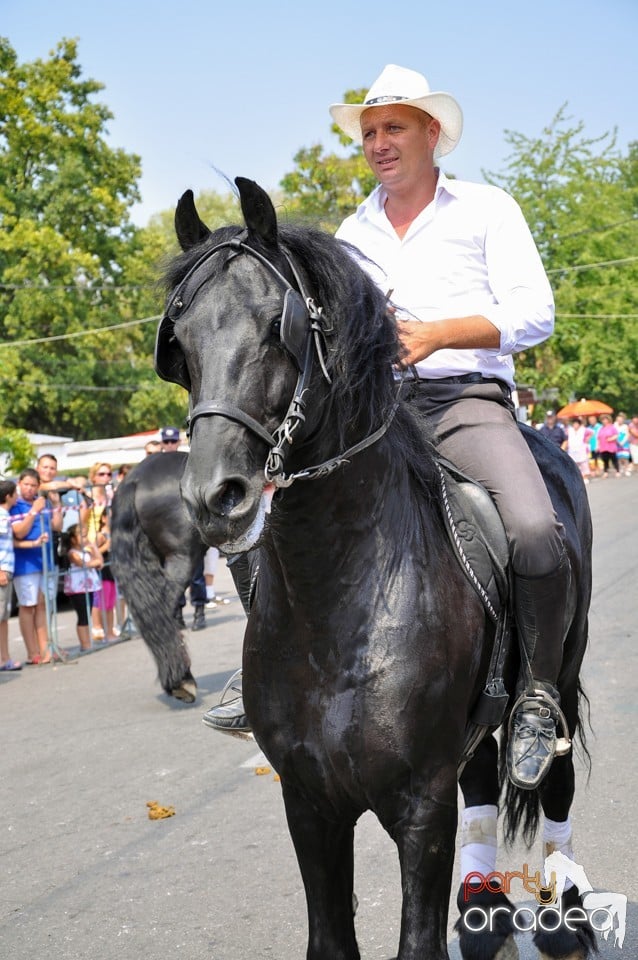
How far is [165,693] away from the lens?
396 inches

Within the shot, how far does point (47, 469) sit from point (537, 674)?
1075 cm

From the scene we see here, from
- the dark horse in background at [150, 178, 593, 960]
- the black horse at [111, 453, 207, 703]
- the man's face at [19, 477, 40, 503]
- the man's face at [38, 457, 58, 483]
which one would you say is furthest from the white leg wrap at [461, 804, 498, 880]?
the man's face at [38, 457, 58, 483]

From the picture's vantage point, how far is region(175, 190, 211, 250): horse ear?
3.01 m

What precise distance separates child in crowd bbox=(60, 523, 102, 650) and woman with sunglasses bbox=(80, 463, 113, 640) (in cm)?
21

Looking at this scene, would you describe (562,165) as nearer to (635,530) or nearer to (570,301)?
(570,301)

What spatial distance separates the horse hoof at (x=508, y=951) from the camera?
12.8ft

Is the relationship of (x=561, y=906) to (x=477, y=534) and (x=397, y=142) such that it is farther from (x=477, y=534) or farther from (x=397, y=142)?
(x=397, y=142)

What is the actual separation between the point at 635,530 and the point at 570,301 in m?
28.8

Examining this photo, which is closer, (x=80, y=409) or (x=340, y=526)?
(x=340, y=526)

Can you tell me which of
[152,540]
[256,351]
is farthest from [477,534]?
[152,540]

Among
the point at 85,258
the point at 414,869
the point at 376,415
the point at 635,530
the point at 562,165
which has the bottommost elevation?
the point at 635,530

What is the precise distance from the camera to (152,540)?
36.0 feet

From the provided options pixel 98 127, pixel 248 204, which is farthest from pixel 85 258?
pixel 248 204

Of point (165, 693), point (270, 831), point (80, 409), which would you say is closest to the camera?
point (270, 831)
